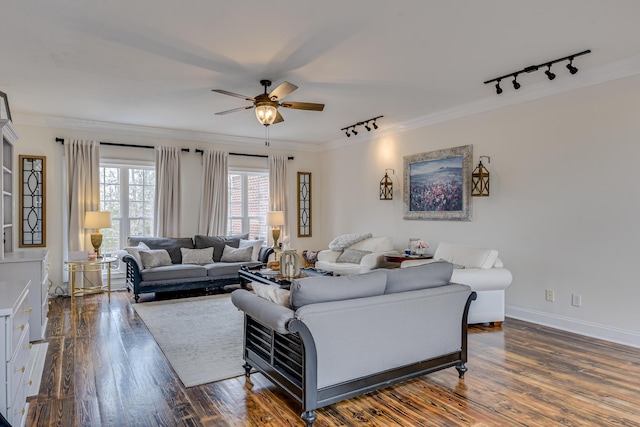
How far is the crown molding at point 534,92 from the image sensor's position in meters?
3.97

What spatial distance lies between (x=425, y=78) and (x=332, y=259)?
3.50 m

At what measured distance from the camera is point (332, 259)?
6926 mm

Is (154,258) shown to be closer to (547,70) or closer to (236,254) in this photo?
(236,254)

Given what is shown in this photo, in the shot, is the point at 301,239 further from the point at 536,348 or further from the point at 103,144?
the point at 536,348

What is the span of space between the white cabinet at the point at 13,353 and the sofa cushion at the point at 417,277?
7.17 feet

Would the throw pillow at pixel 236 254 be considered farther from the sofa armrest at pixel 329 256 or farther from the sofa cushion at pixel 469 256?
the sofa cushion at pixel 469 256

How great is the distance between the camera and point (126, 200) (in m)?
6.90

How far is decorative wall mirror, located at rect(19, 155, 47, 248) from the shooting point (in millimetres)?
5973

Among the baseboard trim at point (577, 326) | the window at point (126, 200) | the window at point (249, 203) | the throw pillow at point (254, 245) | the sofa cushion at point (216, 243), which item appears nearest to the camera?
the baseboard trim at point (577, 326)

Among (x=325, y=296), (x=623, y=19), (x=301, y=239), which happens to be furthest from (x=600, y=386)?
(x=301, y=239)

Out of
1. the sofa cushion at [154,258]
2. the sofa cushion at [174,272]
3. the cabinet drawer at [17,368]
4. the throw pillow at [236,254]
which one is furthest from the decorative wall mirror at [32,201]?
the cabinet drawer at [17,368]

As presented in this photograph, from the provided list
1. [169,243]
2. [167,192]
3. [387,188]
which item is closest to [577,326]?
[387,188]

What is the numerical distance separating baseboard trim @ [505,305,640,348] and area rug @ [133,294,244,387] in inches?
131

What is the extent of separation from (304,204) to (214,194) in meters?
1.99
